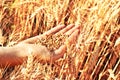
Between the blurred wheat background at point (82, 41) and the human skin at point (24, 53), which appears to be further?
the blurred wheat background at point (82, 41)

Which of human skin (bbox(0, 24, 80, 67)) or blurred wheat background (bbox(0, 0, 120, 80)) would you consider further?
blurred wheat background (bbox(0, 0, 120, 80))

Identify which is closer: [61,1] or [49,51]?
[49,51]

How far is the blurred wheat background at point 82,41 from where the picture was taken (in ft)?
4.70

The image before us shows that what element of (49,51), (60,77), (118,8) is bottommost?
(60,77)

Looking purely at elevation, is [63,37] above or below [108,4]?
below

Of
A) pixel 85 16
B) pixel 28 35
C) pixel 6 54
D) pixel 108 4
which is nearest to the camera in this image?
pixel 6 54

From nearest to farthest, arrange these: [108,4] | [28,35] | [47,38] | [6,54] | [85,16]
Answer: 1. [6,54]
2. [47,38]
3. [108,4]
4. [85,16]
5. [28,35]

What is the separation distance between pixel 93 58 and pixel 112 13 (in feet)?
0.73

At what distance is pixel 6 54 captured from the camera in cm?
127

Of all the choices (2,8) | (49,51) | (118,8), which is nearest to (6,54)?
(49,51)

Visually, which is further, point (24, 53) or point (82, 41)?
point (82, 41)

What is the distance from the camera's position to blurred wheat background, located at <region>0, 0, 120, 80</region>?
143cm

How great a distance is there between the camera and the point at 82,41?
1.53 m

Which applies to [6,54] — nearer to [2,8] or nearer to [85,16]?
[85,16]
